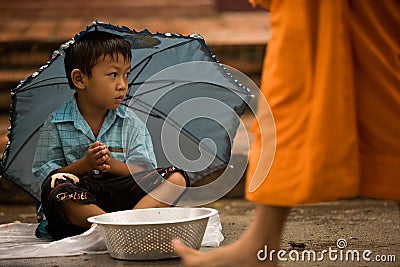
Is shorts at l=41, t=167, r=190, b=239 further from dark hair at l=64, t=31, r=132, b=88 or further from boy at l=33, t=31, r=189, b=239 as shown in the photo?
dark hair at l=64, t=31, r=132, b=88

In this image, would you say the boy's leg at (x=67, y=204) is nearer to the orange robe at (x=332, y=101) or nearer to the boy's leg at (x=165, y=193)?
the boy's leg at (x=165, y=193)

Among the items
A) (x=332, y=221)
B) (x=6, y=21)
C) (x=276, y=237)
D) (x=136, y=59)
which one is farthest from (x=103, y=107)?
(x=6, y=21)

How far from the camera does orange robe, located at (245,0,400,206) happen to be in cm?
204

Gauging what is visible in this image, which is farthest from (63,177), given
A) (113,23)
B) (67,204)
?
(113,23)

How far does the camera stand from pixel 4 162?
349cm

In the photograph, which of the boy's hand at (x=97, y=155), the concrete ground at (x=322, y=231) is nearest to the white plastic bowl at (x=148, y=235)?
the concrete ground at (x=322, y=231)

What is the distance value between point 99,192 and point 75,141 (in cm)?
24

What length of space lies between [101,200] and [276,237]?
1275 millimetres

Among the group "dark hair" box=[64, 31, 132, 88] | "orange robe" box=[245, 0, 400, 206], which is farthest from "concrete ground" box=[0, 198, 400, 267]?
"dark hair" box=[64, 31, 132, 88]

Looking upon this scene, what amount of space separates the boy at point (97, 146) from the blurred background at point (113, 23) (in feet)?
3.81

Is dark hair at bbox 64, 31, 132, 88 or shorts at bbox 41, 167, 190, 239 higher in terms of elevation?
dark hair at bbox 64, 31, 132, 88

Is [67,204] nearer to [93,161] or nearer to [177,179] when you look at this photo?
[93,161]

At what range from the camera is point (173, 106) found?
363 cm

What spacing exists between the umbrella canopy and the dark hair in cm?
9
